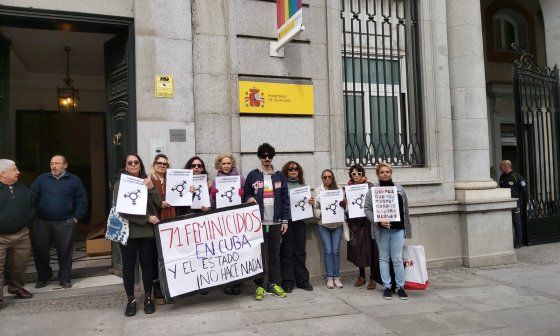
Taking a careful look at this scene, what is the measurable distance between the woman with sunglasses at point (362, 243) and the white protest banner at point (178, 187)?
2437mm

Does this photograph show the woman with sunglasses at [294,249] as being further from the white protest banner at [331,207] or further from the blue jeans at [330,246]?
the blue jeans at [330,246]

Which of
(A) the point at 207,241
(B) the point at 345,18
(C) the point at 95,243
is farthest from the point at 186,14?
(C) the point at 95,243

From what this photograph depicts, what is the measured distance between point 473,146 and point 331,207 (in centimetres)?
356

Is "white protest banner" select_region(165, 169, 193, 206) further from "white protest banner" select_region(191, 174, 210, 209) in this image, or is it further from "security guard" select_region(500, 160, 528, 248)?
"security guard" select_region(500, 160, 528, 248)

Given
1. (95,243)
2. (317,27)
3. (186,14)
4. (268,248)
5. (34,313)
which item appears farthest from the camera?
(95,243)

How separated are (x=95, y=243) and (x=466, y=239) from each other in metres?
7.07

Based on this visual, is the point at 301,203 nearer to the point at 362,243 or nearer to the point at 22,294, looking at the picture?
the point at 362,243

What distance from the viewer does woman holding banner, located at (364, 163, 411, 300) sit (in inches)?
244

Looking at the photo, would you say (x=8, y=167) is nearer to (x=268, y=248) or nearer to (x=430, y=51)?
(x=268, y=248)

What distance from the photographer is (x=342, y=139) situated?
7855 mm

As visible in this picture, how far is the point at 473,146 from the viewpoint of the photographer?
856cm

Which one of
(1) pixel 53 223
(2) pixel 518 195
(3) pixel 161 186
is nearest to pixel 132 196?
(3) pixel 161 186

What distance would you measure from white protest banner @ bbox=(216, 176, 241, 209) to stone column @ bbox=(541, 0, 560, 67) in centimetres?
877

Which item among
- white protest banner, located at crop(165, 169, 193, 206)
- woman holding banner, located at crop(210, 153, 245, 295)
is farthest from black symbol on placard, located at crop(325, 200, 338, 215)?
white protest banner, located at crop(165, 169, 193, 206)
